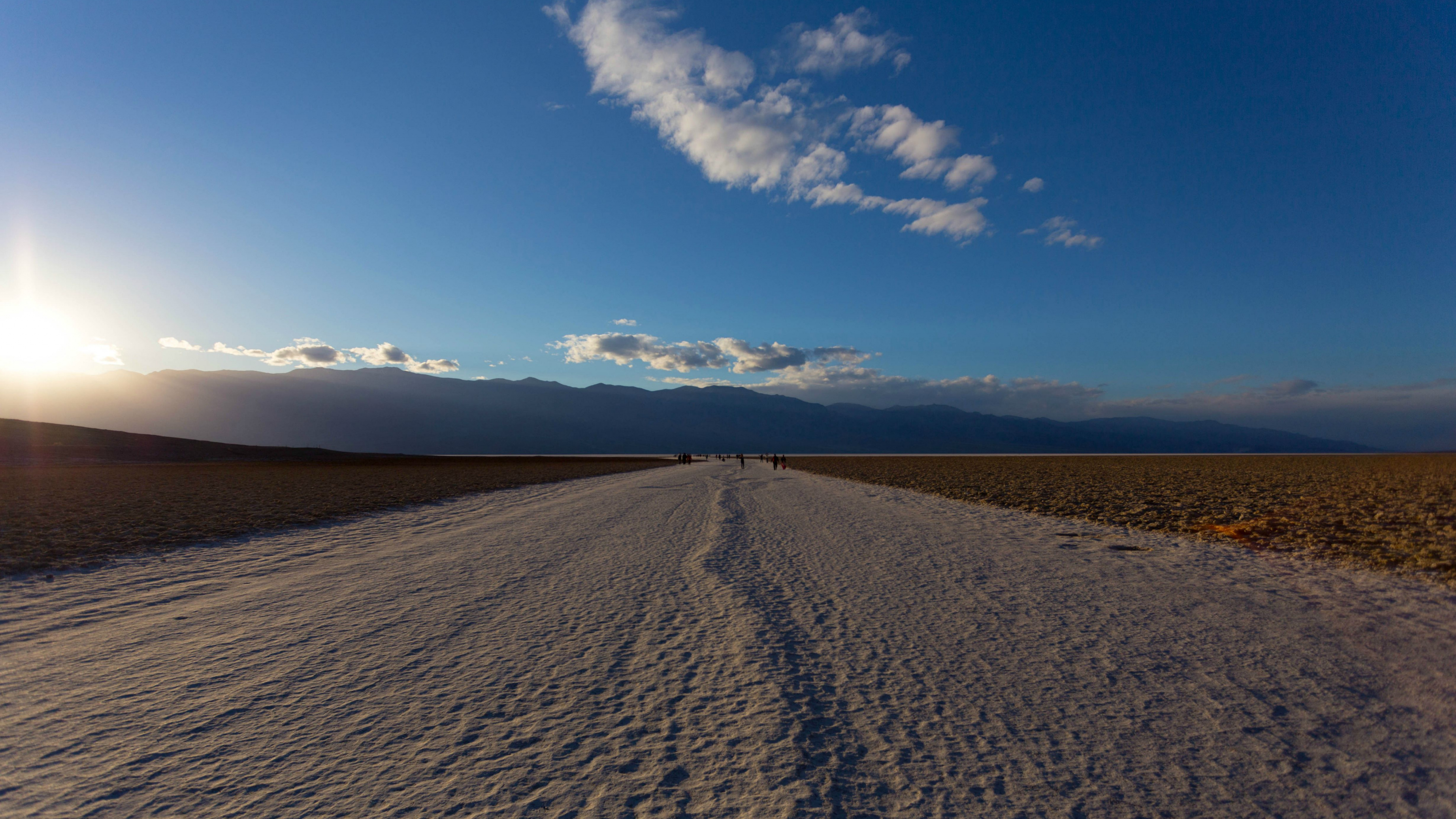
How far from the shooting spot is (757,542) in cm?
1158

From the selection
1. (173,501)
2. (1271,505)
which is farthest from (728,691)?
(173,501)

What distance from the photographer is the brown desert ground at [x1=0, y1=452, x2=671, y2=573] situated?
11.2 metres

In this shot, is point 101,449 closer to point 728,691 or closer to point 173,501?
point 173,501

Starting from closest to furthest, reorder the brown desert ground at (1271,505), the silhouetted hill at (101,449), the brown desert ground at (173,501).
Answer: the brown desert ground at (1271,505), the brown desert ground at (173,501), the silhouetted hill at (101,449)

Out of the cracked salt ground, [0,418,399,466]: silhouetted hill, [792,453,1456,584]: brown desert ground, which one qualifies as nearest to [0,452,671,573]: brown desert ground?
the cracked salt ground

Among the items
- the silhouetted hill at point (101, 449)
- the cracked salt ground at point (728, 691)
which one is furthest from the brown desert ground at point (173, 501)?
the silhouetted hill at point (101, 449)

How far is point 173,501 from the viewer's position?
1934 centimetres

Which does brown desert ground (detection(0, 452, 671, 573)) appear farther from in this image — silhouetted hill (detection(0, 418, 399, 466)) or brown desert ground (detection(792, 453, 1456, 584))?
brown desert ground (detection(792, 453, 1456, 584))

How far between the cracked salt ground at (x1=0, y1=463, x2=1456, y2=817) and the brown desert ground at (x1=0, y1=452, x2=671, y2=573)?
3.52 m

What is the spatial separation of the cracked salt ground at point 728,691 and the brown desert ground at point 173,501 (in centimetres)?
352

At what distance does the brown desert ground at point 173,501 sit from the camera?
11.2m

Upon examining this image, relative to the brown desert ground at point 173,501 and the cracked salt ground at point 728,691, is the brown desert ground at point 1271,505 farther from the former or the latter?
the brown desert ground at point 173,501

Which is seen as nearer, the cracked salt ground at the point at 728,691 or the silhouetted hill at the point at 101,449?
the cracked salt ground at the point at 728,691

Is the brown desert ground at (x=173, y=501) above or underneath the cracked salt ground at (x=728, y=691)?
underneath
